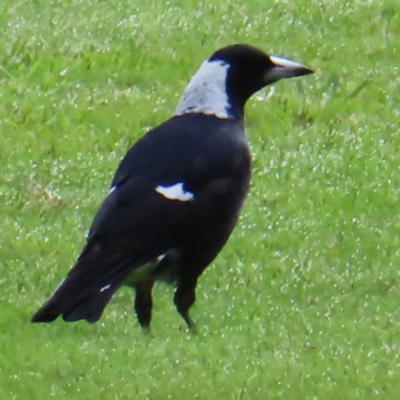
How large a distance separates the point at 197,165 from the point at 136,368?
96 centimetres

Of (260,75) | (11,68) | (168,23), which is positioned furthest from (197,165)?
(168,23)

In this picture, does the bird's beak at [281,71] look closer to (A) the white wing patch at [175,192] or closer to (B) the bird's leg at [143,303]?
(A) the white wing patch at [175,192]

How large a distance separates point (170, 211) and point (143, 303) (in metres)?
0.67

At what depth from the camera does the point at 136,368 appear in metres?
7.34

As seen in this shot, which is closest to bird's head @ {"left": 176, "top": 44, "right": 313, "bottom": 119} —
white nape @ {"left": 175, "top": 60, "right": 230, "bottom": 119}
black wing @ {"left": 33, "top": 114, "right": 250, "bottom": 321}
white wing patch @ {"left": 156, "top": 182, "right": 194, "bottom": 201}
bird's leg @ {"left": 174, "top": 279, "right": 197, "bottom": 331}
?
white nape @ {"left": 175, "top": 60, "right": 230, "bottom": 119}

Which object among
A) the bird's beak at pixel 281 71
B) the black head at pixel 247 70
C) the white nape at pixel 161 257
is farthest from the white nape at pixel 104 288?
the bird's beak at pixel 281 71

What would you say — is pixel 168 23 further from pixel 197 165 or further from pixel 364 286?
pixel 197 165

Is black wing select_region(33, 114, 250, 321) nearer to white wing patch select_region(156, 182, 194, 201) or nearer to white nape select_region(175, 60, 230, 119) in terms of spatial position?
white wing patch select_region(156, 182, 194, 201)

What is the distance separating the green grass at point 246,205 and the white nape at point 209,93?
1.02 m

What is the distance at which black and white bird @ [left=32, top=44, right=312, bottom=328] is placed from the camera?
6957mm

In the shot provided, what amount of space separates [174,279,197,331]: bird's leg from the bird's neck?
829 millimetres

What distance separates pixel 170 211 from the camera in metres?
7.21

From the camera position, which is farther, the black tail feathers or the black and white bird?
the black and white bird

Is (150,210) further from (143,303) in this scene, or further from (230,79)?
(230,79)
